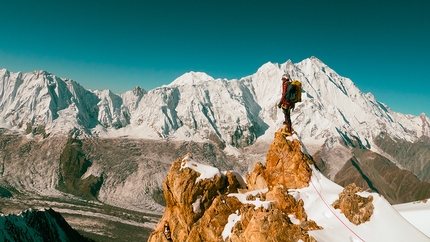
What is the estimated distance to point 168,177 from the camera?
46.7 m

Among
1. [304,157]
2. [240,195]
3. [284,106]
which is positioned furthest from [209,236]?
[284,106]

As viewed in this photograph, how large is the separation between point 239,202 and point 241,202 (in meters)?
0.31

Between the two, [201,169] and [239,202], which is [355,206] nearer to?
[239,202]

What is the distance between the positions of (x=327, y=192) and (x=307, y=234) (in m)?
10.4

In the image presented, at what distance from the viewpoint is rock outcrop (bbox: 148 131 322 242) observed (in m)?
28.8

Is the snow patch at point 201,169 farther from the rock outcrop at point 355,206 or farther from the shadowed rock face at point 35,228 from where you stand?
the shadowed rock face at point 35,228

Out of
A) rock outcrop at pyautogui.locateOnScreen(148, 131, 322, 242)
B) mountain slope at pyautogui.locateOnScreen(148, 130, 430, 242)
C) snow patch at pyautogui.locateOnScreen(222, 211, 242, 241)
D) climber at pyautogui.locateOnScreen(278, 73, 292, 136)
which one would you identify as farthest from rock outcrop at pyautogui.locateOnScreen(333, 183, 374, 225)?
climber at pyautogui.locateOnScreen(278, 73, 292, 136)

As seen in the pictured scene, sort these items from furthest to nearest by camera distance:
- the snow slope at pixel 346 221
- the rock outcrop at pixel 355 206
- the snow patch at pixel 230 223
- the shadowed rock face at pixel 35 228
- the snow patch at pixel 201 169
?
1. the shadowed rock face at pixel 35 228
2. the snow patch at pixel 201 169
3. the snow patch at pixel 230 223
4. the rock outcrop at pixel 355 206
5. the snow slope at pixel 346 221

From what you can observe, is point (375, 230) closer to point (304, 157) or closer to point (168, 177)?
point (304, 157)

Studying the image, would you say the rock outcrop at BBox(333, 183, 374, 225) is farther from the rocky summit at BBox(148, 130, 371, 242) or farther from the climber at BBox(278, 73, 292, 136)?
the climber at BBox(278, 73, 292, 136)

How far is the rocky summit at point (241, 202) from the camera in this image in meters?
28.8

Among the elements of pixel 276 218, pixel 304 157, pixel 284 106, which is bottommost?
pixel 276 218

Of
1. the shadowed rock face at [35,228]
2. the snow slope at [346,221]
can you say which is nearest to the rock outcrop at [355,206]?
the snow slope at [346,221]

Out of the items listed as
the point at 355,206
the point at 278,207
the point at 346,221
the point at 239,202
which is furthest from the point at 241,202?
the point at 355,206
